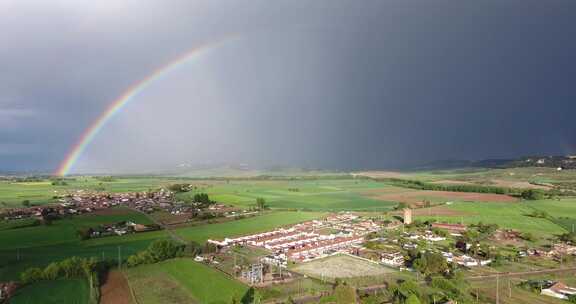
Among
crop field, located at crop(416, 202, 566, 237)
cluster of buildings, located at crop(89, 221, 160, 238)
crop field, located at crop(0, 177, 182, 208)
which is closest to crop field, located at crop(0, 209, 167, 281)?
cluster of buildings, located at crop(89, 221, 160, 238)

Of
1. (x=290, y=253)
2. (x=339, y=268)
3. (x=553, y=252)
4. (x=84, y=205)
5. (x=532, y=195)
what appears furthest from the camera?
(x=532, y=195)

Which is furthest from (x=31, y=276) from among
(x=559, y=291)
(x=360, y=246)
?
(x=559, y=291)

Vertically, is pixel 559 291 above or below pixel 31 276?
below

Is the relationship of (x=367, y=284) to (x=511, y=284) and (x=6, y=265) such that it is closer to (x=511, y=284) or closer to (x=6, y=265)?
(x=511, y=284)

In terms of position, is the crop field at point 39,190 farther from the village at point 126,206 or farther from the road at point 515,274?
the road at point 515,274

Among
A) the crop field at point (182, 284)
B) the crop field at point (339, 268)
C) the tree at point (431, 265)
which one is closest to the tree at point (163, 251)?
the crop field at point (182, 284)

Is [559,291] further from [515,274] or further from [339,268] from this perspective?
[339,268]

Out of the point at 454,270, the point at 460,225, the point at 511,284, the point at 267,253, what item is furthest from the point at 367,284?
the point at 460,225

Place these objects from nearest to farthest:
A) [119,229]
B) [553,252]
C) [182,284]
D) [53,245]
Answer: [182,284], [553,252], [53,245], [119,229]
